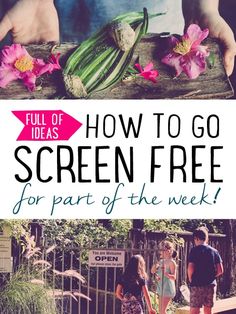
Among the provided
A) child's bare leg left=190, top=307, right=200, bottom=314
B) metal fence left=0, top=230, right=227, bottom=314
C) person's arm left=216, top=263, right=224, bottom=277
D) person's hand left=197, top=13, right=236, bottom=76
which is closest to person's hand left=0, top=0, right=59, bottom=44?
person's hand left=197, top=13, right=236, bottom=76

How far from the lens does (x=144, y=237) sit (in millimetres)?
2270

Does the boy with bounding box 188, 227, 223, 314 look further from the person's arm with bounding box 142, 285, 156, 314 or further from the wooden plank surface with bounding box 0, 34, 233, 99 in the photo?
the wooden plank surface with bounding box 0, 34, 233, 99

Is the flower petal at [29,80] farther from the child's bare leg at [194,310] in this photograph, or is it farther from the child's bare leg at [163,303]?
the child's bare leg at [194,310]

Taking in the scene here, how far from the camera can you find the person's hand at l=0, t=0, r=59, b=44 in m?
2.30

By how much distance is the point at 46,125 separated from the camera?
2299 millimetres

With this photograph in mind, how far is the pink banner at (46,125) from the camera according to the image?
2.29 metres

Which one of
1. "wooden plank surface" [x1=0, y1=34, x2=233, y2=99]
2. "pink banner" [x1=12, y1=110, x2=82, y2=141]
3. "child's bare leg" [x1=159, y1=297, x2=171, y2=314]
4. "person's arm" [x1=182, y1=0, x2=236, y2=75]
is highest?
"person's arm" [x1=182, y1=0, x2=236, y2=75]

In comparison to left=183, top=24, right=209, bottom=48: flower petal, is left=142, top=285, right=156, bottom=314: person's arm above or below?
below

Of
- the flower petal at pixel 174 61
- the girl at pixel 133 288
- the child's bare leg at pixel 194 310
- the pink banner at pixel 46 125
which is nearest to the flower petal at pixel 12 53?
the pink banner at pixel 46 125

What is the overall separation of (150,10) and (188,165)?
972 millimetres

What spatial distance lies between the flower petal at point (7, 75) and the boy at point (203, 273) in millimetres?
1484

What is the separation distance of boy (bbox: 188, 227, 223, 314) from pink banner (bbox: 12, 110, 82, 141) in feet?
3.33

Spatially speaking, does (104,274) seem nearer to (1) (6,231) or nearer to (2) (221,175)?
(1) (6,231)

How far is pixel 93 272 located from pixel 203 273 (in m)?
0.67
